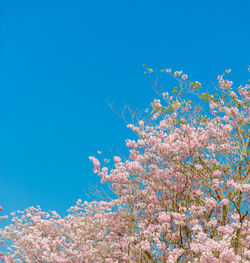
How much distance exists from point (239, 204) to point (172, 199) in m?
1.77

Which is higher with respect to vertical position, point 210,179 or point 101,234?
point 210,179

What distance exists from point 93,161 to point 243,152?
439cm

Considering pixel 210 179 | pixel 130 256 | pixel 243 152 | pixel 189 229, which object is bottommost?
pixel 130 256

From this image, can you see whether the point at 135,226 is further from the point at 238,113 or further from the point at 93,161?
the point at 238,113

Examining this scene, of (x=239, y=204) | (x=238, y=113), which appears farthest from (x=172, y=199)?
(x=238, y=113)

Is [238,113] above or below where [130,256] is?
above

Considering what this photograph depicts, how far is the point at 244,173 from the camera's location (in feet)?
28.8

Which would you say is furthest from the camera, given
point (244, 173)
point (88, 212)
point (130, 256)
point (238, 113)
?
point (88, 212)

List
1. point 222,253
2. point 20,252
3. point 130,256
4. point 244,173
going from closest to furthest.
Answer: point 222,253
point 130,256
point 244,173
point 20,252

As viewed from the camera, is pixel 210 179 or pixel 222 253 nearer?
pixel 222 253

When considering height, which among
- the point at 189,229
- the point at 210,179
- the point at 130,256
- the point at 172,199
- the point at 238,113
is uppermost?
the point at 238,113

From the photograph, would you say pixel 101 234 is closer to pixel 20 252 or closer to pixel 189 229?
pixel 189 229

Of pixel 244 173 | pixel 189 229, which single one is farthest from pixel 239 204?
pixel 189 229

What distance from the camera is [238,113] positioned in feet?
31.5
